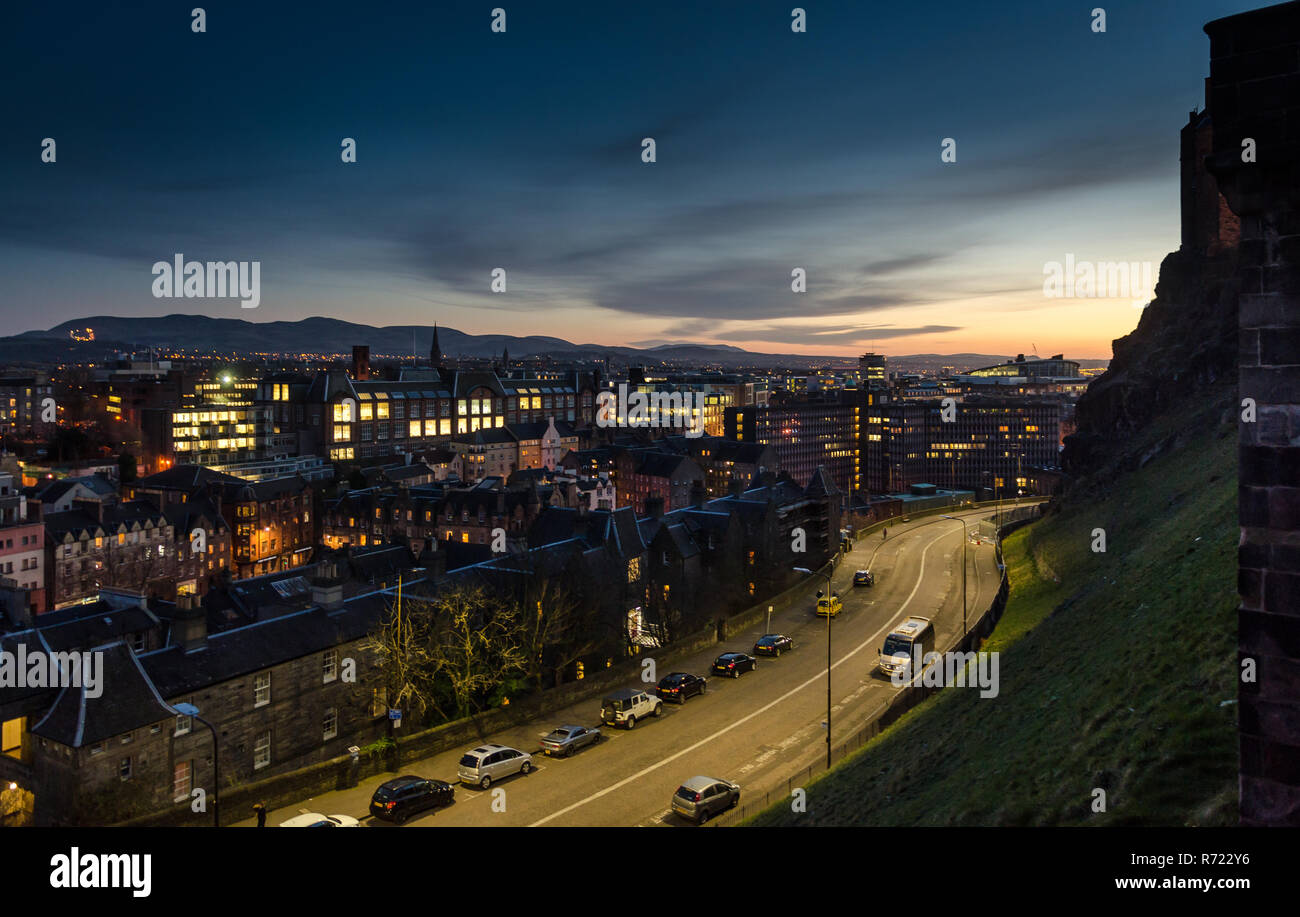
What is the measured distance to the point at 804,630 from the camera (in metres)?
52.6

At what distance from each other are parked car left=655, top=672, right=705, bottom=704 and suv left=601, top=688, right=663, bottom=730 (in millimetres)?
1731

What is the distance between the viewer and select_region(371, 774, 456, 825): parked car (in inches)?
1093

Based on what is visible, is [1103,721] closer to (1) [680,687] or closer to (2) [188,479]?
(1) [680,687]

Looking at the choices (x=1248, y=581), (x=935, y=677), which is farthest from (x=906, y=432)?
(x=1248, y=581)

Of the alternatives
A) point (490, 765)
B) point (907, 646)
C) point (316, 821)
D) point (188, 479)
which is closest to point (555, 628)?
point (490, 765)

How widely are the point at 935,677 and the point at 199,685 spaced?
2875 centimetres

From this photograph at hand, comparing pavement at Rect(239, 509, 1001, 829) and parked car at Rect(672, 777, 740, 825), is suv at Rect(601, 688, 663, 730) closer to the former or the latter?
pavement at Rect(239, 509, 1001, 829)

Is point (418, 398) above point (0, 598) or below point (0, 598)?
above

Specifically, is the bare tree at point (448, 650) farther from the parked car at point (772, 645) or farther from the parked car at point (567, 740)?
the parked car at point (772, 645)

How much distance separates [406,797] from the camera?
92.2 feet

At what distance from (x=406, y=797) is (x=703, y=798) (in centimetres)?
965

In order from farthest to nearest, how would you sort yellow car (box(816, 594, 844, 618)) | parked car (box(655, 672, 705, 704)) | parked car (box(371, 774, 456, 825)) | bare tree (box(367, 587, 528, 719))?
yellow car (box(816, 594, 844, 618)) → parked car (box(655, 672, 705, 704)) → bare tree (box(367, 587, 528, 719)) → parked car (box(371, 774, 456, 825))

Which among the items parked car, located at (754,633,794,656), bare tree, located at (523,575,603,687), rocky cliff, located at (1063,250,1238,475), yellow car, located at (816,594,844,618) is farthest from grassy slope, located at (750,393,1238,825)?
rocky cliff, located at (1063,250,1238,475)
